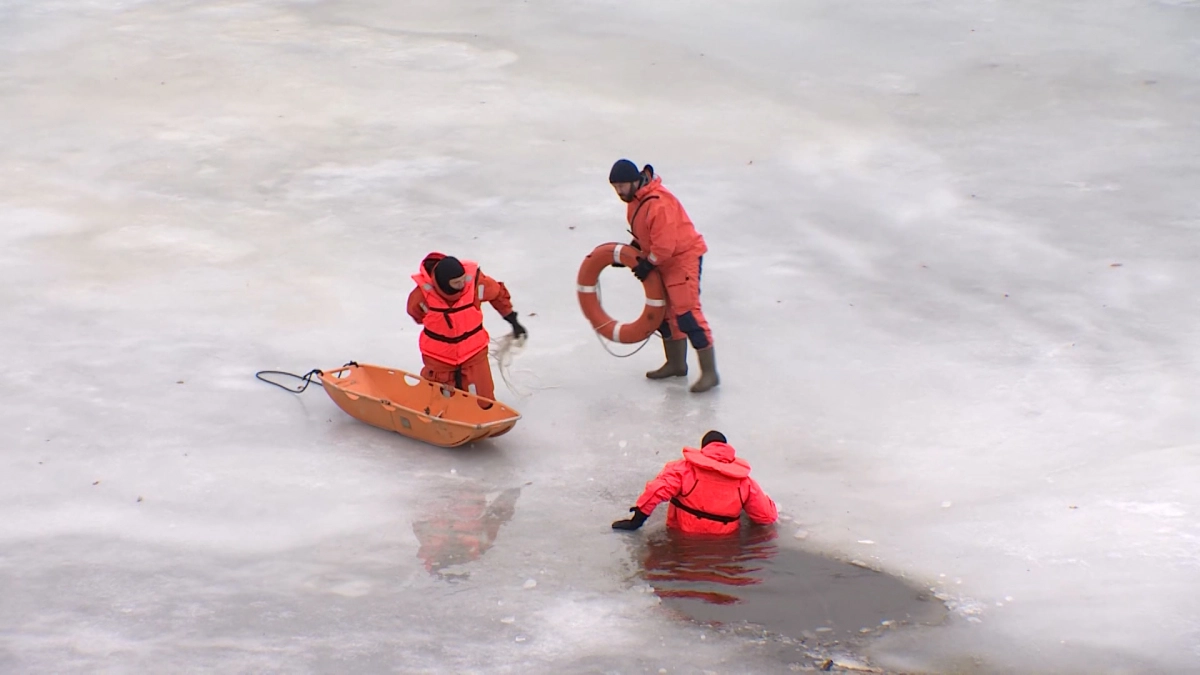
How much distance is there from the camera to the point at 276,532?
5.76 metres

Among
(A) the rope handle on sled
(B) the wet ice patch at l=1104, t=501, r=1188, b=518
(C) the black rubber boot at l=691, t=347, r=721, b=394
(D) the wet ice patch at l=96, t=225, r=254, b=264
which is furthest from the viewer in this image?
(D) the wet ice patch at l=96, t=225, r=254, b=264

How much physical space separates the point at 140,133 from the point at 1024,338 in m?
7.83

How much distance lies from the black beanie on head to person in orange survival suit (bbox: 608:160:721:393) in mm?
1150

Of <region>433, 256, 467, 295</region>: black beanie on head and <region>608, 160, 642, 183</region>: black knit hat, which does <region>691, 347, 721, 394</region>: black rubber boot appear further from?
<region>433, 256, 467, 295</region>: black beanie on head

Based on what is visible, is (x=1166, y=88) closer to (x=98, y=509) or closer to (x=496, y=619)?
(x=496, y=619)

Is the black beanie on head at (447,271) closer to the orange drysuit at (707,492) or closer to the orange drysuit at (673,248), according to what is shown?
the orange drysuit at (673,248)

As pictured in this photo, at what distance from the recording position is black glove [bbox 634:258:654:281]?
7.18 meters

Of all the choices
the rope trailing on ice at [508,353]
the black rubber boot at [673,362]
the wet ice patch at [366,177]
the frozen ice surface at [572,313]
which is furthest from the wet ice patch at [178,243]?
the black rubber boot at [673,362]

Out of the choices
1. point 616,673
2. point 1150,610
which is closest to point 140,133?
point 616,673

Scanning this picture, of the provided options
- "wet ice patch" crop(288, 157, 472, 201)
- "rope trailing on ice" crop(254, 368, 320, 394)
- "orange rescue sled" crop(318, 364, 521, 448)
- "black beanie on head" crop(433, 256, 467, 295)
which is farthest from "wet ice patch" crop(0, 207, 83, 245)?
"black beanie on head" crop(433, 256, 467, 295)

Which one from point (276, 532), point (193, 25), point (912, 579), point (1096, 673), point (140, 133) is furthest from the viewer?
point (193, 25)

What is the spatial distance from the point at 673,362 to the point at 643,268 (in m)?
0.68

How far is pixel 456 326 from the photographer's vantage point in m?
6.63

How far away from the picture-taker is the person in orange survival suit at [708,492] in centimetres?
556
